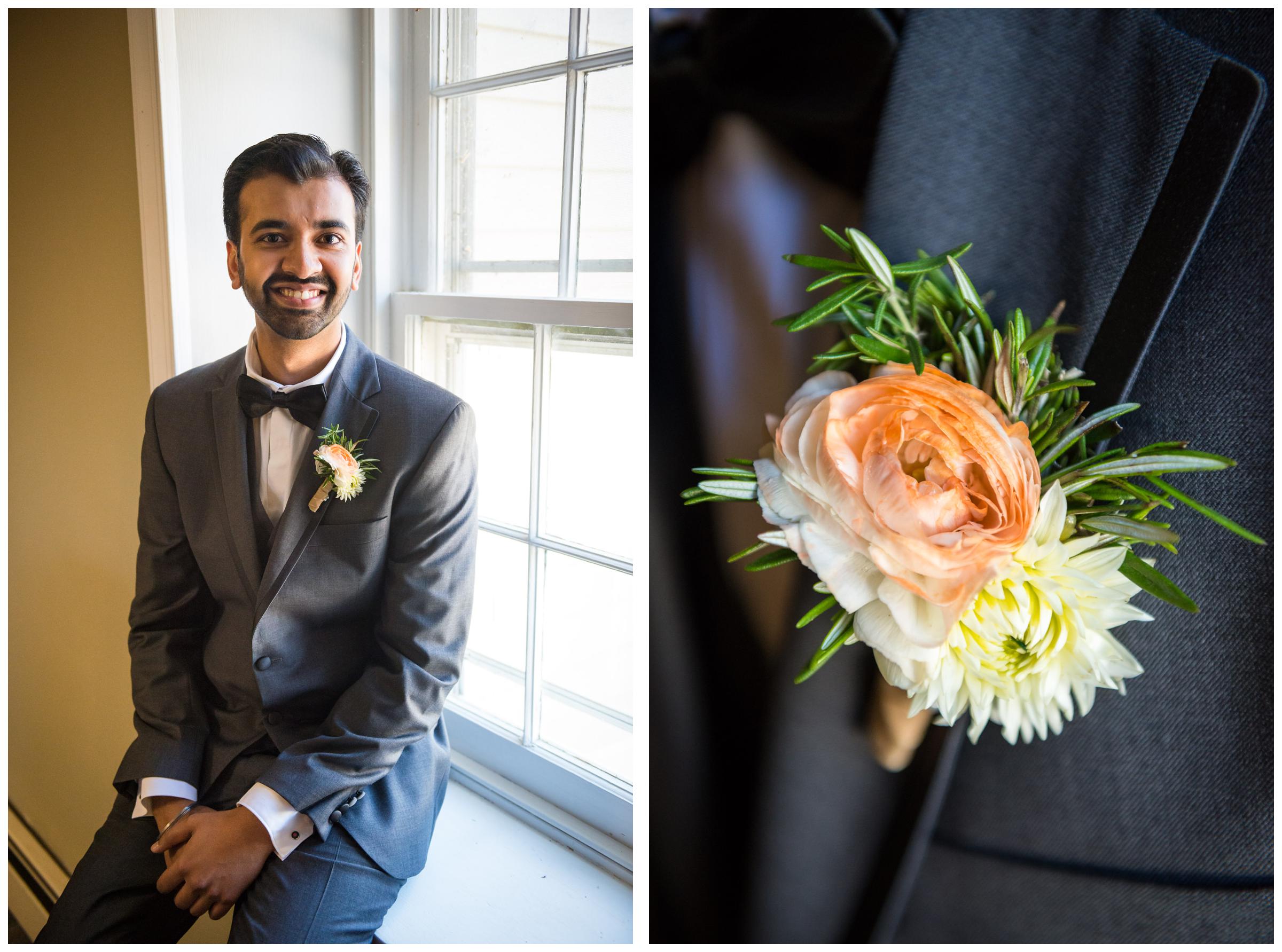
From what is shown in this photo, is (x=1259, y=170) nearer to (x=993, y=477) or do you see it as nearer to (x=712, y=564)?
(x=993, y=477)

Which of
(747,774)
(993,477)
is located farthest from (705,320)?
(747,774)

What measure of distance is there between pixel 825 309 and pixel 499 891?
0.62 m

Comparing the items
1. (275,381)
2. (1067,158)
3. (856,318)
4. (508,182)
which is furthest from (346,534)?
(1067,158)

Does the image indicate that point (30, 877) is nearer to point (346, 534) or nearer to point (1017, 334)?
point (346, 534)

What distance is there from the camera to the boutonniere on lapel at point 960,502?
0.45 m

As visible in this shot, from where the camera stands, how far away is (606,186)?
674 millimetres

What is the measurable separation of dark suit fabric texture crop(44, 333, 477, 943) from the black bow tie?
0.04ft

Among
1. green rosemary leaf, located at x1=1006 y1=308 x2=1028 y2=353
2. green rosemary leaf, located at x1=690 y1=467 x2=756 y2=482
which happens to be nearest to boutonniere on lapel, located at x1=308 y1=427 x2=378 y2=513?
green rosemary leaf, located at x1=690 y1=467 x2=756 y2=482

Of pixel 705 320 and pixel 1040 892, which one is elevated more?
pixel 705 320

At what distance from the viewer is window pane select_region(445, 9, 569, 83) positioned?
67 centimetres

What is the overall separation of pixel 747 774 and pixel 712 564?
0.21 meters

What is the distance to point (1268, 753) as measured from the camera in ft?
1.96

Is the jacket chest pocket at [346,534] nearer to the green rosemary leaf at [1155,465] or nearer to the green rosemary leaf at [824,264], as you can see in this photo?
the green rosemary leaf at [824,264]

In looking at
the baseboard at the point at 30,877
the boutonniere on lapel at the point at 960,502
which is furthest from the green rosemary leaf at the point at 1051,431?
the baseboard at the point at 30,877
